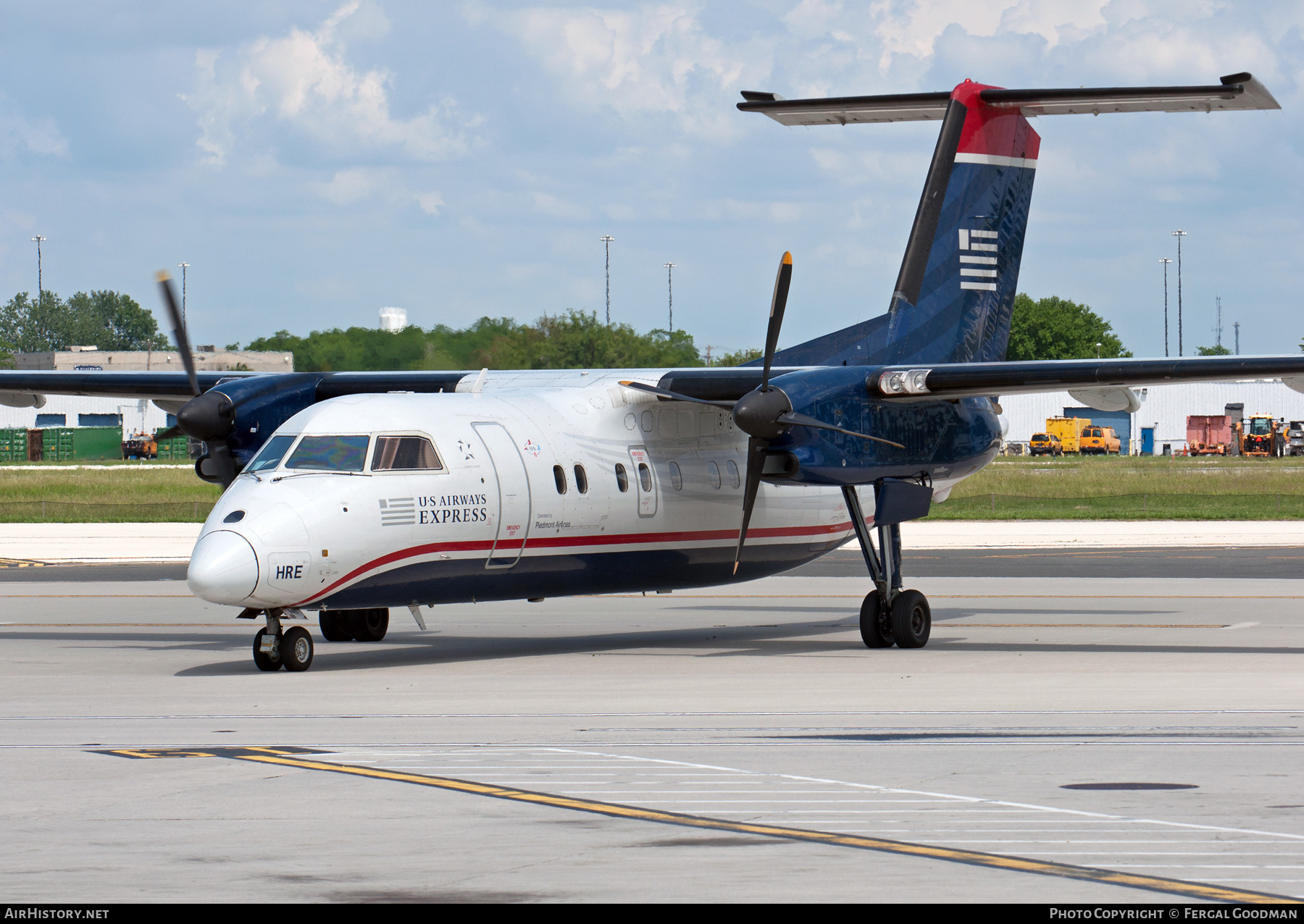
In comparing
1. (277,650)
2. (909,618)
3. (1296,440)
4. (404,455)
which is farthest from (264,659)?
(1296,440)

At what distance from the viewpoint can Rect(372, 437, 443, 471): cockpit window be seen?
17.7 meters

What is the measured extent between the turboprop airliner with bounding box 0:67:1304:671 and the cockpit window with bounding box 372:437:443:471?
2cm

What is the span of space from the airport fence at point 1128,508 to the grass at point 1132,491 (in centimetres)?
2

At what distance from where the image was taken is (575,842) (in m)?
8.66

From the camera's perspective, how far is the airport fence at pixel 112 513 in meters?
52.1

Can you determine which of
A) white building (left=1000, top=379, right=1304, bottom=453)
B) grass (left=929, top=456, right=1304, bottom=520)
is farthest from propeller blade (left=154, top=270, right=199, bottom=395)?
white building (left=1000, top=379, right=1304, bottom=453)

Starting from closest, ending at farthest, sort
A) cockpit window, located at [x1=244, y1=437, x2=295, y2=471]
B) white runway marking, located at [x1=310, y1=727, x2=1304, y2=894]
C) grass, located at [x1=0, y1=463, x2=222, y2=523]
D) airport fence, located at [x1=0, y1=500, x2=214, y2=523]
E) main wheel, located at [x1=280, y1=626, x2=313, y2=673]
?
1. white runway marking, located at [x1=310, y1=727, x2=1304, y2=894]
2. cockpit window, located at [x1=244, y1=437, x2=295, y2=471]
3. main wheel, located at [x1=280, y1=626, x2=313, y2=673]
4. airport fence, located at [x1=0, y1=500, x2=214, y2=523]
5. grass, located at [x1=0, y1=463, x2=222, y2=523]

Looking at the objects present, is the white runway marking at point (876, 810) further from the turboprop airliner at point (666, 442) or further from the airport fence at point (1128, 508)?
the airport fence at point (1128, 508)

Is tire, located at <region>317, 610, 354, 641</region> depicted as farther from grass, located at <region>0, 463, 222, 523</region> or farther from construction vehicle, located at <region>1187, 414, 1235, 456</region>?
construction vehicle, located at <region>1187, 414, 1235, 456</region>

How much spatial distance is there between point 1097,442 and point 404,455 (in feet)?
321

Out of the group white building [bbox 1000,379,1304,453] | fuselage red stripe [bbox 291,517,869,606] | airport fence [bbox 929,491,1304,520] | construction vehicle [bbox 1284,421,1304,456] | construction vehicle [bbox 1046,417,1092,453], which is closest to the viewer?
fuselage red stripe [bbox 291,517,869,606]

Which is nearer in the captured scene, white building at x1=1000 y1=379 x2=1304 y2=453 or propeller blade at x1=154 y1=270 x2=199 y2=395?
propeller blade at x1=154 y1=270 x2=199 y2=395

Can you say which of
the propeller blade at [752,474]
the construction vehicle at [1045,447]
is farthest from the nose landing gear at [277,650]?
the construction vehicle at [1045,447]
